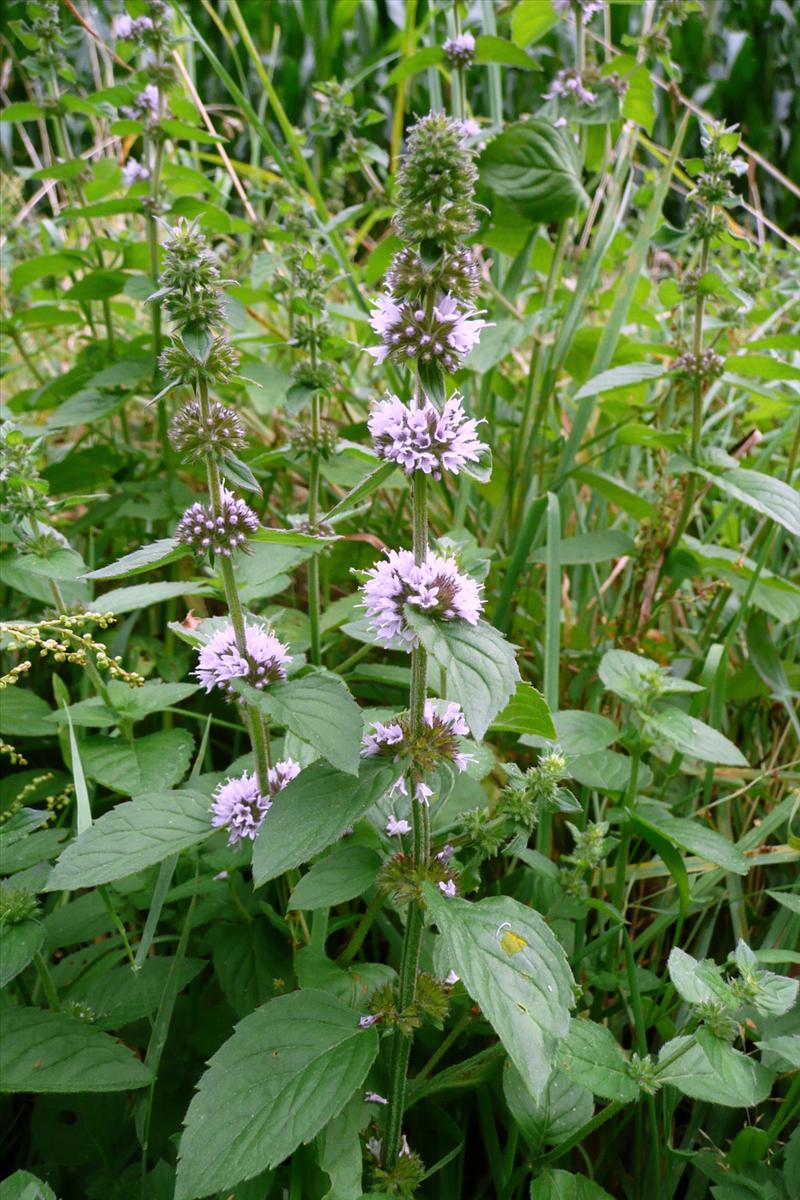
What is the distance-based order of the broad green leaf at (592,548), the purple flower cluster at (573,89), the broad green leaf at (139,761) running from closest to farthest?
the broad green leaf at (139,761)
the broad green leaf at (592,548)
the purple flower cluster at (573,89)

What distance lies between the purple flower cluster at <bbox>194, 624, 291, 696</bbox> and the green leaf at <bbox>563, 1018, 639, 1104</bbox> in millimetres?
585

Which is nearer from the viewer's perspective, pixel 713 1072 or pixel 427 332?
pixel 427 332

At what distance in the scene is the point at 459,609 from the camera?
106cm

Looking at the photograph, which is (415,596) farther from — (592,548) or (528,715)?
(592,548)

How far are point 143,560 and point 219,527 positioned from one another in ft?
0.38

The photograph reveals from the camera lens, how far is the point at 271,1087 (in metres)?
1.07

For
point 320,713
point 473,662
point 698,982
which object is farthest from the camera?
point 698,982

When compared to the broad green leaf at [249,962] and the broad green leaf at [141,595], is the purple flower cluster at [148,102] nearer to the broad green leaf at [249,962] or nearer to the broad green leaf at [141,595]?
the broad green leaf at [141,595]

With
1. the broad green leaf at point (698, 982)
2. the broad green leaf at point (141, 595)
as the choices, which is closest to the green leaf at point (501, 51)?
the broad green leaf at point (141, 595)

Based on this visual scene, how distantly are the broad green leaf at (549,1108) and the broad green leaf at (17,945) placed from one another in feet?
2.10

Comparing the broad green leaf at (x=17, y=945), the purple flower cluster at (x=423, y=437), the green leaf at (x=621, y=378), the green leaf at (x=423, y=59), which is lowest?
the broad green leaf at (x=17, y=945)

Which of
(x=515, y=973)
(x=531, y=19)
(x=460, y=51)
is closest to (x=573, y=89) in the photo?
(x=531, y=19)

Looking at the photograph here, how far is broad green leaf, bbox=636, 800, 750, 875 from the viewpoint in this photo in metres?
1.44

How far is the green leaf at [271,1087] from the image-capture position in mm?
1012
